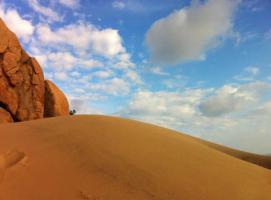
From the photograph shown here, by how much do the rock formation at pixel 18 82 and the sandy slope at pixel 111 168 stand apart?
13.0 metres

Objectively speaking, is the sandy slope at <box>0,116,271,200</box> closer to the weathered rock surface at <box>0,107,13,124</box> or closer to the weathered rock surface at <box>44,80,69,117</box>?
the weathered rock surface at <box>0,107,13,124</box>

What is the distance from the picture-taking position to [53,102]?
23922 mm

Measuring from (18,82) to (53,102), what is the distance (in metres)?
3.29

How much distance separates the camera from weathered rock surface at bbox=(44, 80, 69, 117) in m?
23.9

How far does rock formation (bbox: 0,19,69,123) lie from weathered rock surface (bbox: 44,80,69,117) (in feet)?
0.55

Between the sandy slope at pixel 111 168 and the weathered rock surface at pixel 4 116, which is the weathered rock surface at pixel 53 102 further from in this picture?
the sandy slope at pixel 111 168

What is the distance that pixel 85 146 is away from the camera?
6934mm

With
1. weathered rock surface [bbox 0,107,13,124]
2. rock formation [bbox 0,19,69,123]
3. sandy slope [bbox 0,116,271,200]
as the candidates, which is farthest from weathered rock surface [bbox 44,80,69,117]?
sandy slope [bbox 0,116,271,200]

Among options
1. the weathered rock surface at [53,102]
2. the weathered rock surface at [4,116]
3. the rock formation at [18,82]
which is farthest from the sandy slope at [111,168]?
the weathered rock surface at [53,102]

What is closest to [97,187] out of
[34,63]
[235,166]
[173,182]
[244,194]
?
[173,182]

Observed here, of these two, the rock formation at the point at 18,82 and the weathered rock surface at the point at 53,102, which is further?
the weathered rock surface at the point at 53,102

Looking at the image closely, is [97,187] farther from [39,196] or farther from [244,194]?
[244,194]

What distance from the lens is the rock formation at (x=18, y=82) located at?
20578mm

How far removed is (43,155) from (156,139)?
124 inches
